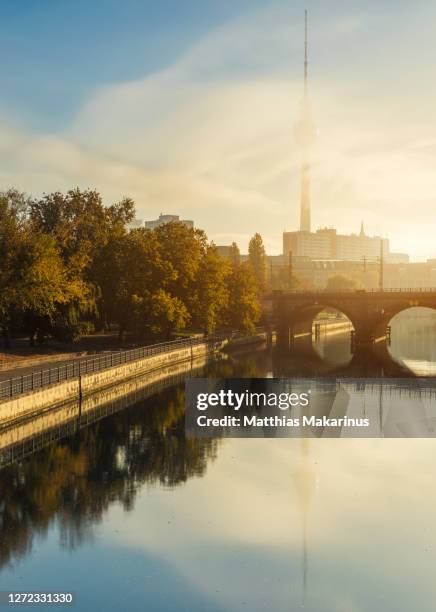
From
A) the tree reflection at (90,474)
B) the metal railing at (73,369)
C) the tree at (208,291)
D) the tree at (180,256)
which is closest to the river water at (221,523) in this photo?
the tree reflection at (90,474)

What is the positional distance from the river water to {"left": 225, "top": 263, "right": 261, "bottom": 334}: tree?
183ft

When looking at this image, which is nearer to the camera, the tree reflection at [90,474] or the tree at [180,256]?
the tree reflection at [90,474]

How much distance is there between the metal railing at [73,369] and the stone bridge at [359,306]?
3371 centimetres

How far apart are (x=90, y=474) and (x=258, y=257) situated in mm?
127718

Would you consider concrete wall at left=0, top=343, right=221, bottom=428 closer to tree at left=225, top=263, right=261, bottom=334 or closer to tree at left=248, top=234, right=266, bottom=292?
tree at left=225, top=263, right=261, bottom=334

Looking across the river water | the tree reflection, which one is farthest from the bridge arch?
the river water

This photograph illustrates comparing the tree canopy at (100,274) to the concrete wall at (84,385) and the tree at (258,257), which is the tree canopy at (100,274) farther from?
the tree at (258,257)

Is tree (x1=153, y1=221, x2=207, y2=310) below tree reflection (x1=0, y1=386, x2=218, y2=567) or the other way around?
the other way around

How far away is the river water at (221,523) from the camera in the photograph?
76.0ft

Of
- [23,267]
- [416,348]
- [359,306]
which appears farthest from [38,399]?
[416,348]

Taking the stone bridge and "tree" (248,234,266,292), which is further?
"tree" (248,234,266,292)

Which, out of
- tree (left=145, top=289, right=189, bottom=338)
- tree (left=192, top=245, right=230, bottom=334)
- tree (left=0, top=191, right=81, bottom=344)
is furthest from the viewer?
tree (left=192, top=245, right=230, bottom=334)

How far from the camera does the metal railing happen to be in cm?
4303

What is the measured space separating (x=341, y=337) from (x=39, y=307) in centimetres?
8218
